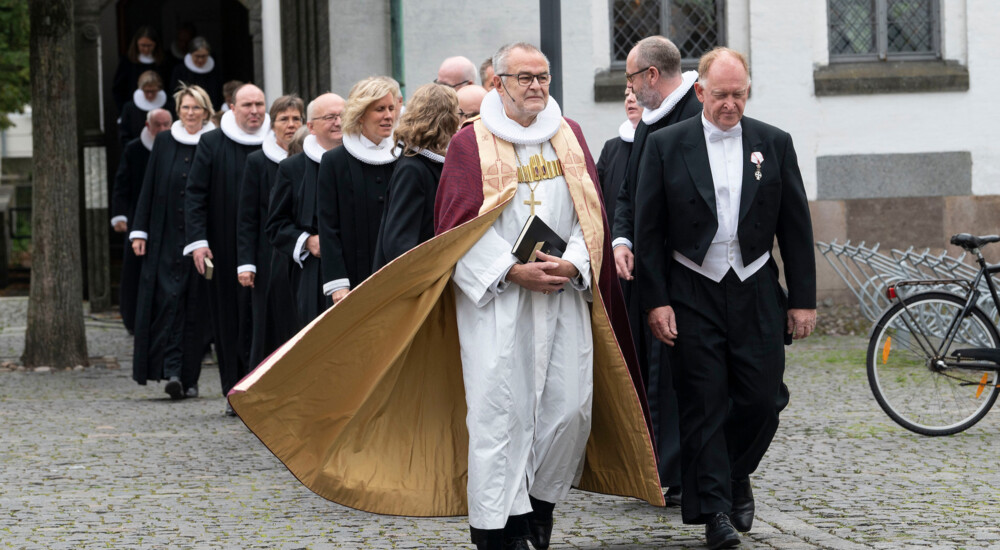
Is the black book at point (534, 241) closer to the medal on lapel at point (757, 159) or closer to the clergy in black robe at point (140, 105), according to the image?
the medal on lapel at point (757, 159)

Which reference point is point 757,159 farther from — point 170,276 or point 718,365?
point 170,276

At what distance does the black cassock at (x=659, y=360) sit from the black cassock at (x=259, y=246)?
10.7 feet

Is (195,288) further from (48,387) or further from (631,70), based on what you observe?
(631,70)

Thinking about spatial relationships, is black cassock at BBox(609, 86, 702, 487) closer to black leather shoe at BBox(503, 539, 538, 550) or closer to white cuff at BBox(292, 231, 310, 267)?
black leather shoe at BBox(503, 539, 538, 550)

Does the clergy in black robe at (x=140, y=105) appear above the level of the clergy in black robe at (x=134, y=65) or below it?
below

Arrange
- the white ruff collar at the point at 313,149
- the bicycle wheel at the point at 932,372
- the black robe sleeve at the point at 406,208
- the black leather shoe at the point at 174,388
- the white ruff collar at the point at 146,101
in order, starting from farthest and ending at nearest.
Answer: the white ruff collar at the point at 146,101, the black leather shoe at the point at 174,388, the bicycle wheel at the point at 932,372, the white ruff collar at the point at 313,149, the black robe sleeve at the point at 406,208

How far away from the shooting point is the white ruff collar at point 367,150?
25.1ft

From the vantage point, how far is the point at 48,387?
12062mm

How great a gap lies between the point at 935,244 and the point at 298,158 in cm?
846

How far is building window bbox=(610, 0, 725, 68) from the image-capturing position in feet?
51.9

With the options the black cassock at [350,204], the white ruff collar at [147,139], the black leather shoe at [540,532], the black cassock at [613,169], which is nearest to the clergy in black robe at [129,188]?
the white ruff collar at [147,139]

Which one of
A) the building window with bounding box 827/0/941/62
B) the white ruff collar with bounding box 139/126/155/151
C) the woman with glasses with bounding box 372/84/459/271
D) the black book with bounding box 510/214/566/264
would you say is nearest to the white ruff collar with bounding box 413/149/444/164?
the woman with glasses with bounding box 372/84/459/271

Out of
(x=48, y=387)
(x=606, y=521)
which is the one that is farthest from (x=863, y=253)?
(x=606, y=521)

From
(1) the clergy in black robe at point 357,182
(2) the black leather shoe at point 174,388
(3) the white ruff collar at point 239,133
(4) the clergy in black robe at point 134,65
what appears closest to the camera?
(1) the clergy in black robe at point 357,182
